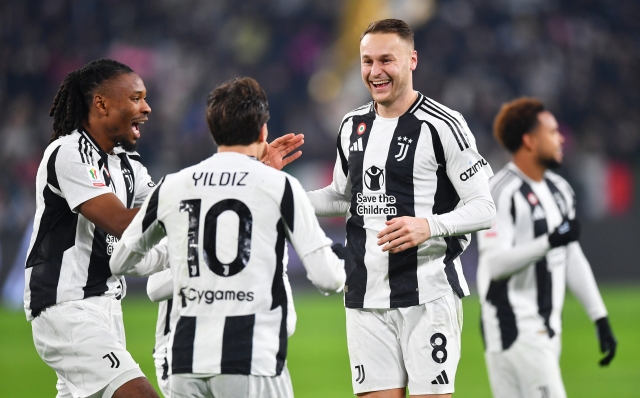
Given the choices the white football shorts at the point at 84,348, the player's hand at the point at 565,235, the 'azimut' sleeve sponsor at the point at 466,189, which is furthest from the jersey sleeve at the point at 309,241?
the player's hand at the point at 565,235

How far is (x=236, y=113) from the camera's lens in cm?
385

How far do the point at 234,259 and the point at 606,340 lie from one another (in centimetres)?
367

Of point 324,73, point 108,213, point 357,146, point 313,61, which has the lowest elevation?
point 108,213

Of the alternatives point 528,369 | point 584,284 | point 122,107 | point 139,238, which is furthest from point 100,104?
point 584,284

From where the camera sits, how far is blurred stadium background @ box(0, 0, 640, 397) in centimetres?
1577

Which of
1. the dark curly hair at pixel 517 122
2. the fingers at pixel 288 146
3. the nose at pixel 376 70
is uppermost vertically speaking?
the dark curly hair at pixel 517 122

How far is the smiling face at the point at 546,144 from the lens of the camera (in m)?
6.56

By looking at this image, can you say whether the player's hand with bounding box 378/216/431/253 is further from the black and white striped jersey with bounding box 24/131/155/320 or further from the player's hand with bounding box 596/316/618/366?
the player's hand with bounding box 596/316/618/366

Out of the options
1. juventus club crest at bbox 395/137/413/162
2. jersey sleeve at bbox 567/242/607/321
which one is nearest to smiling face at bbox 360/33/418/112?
juventus club crest at bbox 395/137/413/162

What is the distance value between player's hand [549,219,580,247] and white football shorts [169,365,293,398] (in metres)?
2.58

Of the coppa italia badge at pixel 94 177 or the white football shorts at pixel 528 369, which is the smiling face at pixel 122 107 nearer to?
the coppa italia badge at pixel 94 177

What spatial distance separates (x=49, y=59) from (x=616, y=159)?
11.3 m

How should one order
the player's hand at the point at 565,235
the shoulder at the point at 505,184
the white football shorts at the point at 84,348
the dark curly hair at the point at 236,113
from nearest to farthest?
the dark curly hair at the point at 236,113 → the white football shorts at the point at 84,348 → the player's hand at the point at 565,235 → the shoulder at the point at 505,184

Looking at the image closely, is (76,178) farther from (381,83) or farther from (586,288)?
(586,288)
